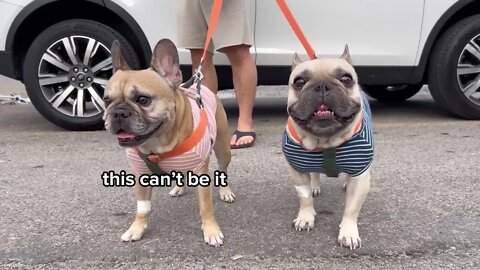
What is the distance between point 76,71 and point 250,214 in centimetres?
241

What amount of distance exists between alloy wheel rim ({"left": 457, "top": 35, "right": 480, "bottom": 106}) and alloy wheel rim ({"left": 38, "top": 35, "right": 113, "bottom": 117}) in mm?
3112

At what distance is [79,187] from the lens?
3.02 metres

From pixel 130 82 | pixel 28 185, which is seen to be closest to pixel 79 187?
pixel 28 185

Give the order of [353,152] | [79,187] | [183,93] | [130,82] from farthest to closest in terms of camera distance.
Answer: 1. [79,187]
2. [183,93]
3. [353,152]
4. [130,82]

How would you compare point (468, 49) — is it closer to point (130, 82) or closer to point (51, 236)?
point (130, 82)

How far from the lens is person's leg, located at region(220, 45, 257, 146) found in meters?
3.87

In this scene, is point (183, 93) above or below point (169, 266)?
above

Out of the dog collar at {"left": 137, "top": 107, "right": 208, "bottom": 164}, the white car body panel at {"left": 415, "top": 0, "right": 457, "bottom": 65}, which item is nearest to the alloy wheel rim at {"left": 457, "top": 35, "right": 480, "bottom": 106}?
the white car body panel at {"left": 415, "top": 0, "right": 457, "bottom": 65}

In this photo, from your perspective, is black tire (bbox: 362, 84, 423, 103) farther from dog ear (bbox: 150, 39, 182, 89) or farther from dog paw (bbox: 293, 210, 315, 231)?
dog ear (bbox: 150, 39, 182, 89)

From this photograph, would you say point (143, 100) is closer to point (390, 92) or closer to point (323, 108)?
point (323, 108)

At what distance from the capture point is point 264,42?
173 inches

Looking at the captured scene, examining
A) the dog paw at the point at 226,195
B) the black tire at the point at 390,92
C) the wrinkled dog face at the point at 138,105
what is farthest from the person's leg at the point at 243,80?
the black tire at the point at 390,92

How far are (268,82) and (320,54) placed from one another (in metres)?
0.52

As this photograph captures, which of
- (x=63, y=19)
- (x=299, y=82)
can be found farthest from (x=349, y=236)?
(x=63, y=19)
